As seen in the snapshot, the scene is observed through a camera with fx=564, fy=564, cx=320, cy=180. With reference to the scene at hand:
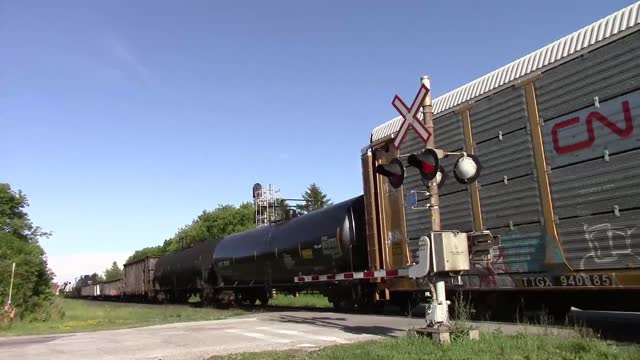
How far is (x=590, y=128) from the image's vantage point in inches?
337

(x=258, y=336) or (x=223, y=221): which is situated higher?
(x=223, y=221)

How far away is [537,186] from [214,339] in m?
6.41

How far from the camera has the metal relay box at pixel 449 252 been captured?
7.93 m

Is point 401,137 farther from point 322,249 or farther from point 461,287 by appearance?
point 322,249

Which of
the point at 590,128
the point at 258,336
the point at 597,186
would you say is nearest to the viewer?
the point at 597,186

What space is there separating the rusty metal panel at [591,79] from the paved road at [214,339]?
3.60 m

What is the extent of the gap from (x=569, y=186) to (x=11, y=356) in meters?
9.68

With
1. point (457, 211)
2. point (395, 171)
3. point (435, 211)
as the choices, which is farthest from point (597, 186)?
point (457, 211)

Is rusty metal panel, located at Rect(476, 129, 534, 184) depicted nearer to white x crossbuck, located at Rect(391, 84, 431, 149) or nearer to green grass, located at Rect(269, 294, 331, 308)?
white x crossbuck, located at Rect(391, 84, 431, 149)

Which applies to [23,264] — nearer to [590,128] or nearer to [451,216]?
[451,216]

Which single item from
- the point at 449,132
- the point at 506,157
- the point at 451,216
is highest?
the point at 449,132

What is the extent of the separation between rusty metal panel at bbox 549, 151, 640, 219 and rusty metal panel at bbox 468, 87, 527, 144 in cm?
Answer: 127

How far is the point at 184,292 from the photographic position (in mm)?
31047

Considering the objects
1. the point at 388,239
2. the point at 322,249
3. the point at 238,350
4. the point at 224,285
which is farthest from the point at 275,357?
the point at 224,285
